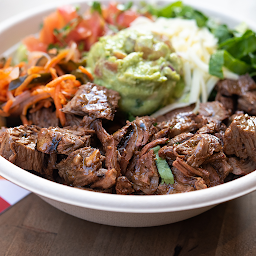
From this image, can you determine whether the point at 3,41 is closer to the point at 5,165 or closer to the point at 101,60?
the point at 101,60

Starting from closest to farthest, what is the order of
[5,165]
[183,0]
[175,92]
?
[5,165] < [175,92] < [183,0]

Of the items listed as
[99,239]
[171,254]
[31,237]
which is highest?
[31,237]

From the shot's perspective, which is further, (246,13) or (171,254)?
(246,13)

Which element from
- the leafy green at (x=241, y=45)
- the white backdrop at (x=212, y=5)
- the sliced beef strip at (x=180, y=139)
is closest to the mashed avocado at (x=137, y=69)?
the sliced beef strip at (x=180, y=139)

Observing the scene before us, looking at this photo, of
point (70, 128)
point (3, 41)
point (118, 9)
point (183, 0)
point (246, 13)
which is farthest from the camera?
point (246, 13)

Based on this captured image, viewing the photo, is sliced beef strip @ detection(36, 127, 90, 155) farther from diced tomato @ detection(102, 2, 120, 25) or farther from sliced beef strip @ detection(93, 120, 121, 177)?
diced tomato @ detection(102, 2, 120, 25)

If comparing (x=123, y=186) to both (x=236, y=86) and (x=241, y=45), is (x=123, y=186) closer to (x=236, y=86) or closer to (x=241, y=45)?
A: (x=236, y=86)

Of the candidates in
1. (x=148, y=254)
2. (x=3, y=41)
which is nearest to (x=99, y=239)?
(x=148, y=254)

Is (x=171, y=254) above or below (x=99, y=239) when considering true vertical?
below
